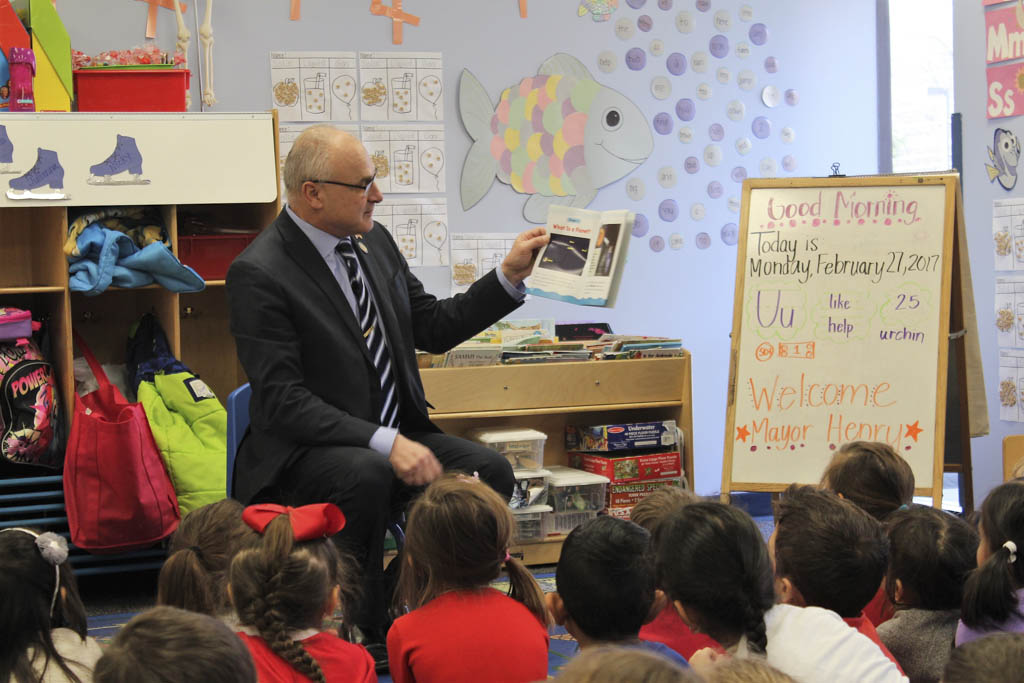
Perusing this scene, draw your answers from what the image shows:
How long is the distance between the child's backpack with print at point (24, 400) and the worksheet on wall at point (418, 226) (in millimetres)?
1503

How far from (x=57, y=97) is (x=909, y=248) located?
284 centimetres

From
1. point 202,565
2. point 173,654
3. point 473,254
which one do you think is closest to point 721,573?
point 173,654

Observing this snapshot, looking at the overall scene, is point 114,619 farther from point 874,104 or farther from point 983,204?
Answer: point 874,104

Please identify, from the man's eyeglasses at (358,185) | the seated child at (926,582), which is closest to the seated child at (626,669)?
the seated child at (926,582)

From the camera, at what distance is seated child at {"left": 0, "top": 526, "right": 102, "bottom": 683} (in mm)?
1633

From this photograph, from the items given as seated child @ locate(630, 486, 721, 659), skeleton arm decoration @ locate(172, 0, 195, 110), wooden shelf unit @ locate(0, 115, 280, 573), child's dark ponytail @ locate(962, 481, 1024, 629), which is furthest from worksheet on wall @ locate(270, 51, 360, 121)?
child's dark ponytail @ locate(962, 481, 1024, 629)

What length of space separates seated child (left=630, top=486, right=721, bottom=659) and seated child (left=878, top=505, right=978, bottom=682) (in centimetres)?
35

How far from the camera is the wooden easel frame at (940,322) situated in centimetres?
337

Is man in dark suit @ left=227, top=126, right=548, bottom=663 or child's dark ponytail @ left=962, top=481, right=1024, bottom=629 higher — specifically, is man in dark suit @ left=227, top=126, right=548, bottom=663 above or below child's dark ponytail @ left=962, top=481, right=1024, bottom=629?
above

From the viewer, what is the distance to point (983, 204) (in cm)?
432

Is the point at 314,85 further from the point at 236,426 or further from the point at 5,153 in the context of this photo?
the point at 236,426

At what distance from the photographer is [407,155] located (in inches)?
176

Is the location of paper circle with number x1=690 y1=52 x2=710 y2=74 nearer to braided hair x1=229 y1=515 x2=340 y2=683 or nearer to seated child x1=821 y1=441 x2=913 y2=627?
seated child x1=821 y1=441 x2=913 y2=627

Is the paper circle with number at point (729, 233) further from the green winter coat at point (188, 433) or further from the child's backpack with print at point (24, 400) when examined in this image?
the child's backpack with print at point (24, 400)
